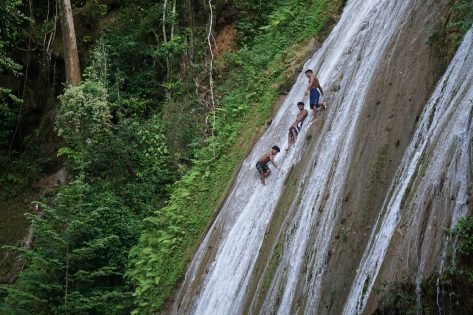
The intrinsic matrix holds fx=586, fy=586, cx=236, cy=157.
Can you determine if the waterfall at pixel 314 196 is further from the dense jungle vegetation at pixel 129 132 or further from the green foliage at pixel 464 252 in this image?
the dense jungle vegetation at pixel 129 132

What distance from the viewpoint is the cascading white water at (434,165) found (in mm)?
7129

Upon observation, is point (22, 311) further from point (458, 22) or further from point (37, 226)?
point (458, 22)

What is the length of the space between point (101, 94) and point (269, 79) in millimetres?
5355

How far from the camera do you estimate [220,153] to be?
50.5ft

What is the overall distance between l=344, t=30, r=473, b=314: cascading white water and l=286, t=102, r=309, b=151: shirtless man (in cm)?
373

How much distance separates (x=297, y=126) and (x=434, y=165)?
5029 millimetres

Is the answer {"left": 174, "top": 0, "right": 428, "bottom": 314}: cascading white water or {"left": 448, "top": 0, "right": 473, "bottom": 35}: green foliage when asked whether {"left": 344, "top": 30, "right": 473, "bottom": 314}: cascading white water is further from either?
{"left": 174, "top": 0, "right": 428, "bottom": 314}: cascading white water

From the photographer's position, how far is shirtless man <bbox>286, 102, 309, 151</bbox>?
12.3 meters

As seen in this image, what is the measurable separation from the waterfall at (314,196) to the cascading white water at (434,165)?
0.08 feet

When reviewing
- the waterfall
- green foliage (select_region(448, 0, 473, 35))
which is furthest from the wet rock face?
green foliage (select_region(448, 0, 473, 35))

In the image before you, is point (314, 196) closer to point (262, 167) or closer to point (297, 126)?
point (262, 167)

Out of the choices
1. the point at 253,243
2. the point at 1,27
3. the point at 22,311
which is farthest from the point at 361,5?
the point at 1,27

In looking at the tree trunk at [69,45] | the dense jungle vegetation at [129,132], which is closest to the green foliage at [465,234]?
the dense jungle vegetation at [129,132]

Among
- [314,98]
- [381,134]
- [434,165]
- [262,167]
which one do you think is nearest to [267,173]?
[262,167]
